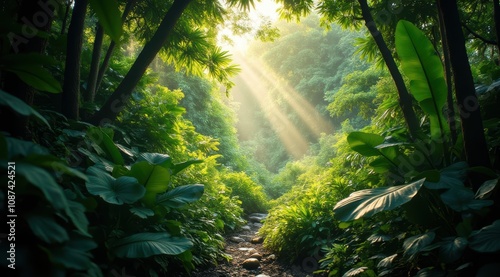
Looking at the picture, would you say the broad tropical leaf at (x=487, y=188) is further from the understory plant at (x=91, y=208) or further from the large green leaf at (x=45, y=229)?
the large green leaf at (x=45, y=229)

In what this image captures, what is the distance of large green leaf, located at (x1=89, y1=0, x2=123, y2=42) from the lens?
138cm

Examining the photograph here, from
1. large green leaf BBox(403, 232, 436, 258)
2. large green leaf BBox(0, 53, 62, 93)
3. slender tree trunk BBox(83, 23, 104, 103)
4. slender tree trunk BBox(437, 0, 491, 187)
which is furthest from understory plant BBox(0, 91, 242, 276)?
slender tree trunk BBox(437, 0, 491, 187)

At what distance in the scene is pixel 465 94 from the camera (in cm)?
191

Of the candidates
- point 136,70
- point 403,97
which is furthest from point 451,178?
point 136,70

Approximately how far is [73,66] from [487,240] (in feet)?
10.8

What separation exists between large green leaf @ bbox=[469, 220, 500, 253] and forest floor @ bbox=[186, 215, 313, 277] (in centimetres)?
193

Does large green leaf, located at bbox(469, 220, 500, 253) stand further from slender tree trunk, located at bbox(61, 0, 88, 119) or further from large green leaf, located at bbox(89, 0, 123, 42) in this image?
slender tree trunk, located at bbox(61, 0, 88, 119)

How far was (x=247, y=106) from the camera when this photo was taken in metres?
31.1

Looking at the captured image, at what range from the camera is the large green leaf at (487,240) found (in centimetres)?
135

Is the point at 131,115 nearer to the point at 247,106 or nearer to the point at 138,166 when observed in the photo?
the point at 138,166

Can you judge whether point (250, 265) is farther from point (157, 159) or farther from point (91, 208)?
point (91, 208)

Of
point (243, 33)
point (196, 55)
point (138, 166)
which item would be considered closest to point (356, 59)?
point (243, 33)

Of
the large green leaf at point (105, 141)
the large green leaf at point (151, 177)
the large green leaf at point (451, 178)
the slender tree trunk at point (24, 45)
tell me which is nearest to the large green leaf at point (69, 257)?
the slender tree trunk at point (24, 45)

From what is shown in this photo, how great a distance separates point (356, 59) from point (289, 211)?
14.4m
